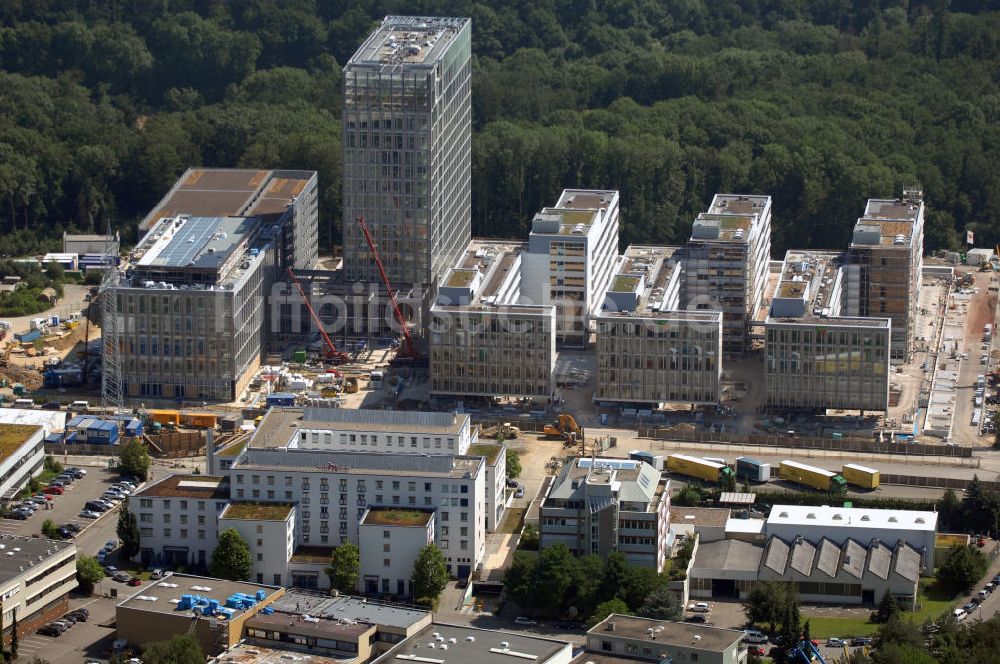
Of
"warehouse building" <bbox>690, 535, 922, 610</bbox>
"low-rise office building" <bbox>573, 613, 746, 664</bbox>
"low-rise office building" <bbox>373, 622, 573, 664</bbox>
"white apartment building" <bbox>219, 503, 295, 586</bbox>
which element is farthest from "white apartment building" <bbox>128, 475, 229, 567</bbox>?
"warehouse building" <bbox>690, 535, 922, 610</bbox>

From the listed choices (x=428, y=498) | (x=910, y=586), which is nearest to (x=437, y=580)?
(x=428, y=498)

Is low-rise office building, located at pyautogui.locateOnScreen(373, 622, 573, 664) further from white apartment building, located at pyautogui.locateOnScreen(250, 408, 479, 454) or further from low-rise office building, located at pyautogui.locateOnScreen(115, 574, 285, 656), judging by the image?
white apartment building, located at pyautogui.locateOnScreen(250, 408, 479, 454)

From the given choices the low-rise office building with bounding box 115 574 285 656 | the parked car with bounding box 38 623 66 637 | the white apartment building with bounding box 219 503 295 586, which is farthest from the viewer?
the white apartment building with bounding box 219 503 295 586

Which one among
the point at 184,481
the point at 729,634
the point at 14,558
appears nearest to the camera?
the point at 729,634

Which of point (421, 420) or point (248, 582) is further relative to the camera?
point (421, 420)

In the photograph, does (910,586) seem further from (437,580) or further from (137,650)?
(137,650)

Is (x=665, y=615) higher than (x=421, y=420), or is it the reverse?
(x=421, y=420)
